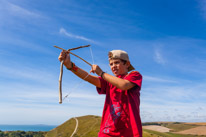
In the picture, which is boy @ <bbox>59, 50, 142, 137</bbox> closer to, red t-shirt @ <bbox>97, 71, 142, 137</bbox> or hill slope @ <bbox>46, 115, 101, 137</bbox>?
red t-shirt @ <bbox>97, 71, 142, 137</bbox>

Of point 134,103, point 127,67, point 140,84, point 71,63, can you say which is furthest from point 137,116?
point 71,63

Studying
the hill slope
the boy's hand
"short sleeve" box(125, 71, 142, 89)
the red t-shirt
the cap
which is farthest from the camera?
the hill slope

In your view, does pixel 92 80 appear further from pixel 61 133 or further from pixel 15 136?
pixel 15 136

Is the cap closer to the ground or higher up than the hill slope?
higher up

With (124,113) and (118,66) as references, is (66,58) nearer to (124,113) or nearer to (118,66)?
(118,66)

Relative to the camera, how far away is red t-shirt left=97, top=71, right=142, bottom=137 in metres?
4.02

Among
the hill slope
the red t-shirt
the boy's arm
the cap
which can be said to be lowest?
the hill slope

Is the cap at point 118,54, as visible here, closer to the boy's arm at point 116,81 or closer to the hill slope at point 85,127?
the boy's arm at point 116,81

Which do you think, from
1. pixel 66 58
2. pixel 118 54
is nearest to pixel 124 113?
pixel 118 54

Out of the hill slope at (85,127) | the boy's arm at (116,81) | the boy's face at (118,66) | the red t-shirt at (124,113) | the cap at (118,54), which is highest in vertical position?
the cap at (118,54)

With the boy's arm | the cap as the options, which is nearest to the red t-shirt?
the boy's arm

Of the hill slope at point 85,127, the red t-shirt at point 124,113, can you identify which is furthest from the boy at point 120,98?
the hill slope at point 85,127

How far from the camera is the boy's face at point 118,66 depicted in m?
4.59

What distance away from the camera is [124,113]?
4238 mm
